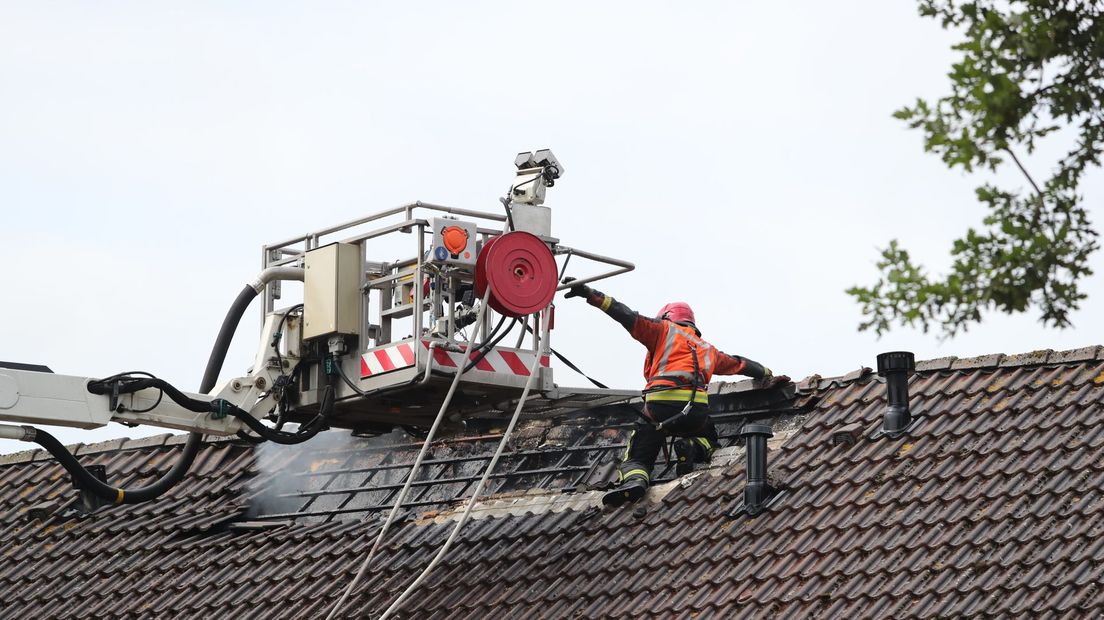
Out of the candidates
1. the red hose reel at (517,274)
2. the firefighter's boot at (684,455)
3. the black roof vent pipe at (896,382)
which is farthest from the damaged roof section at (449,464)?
the red hose reel at (517,274)

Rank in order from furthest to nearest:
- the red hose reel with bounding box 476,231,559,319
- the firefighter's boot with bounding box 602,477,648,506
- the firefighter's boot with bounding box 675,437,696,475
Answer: the firefighter's boot with bounding box 675,437,696,475
the firefighter's boot with bounding box 602,477,648,506
the red hose reel with bounding box 476,231,559,319

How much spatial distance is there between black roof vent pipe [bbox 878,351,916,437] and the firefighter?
123 cm

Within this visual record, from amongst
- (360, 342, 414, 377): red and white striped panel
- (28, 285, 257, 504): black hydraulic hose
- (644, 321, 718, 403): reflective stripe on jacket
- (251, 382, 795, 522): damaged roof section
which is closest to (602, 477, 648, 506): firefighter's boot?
(251, 382, 795, 522): damaged roof section

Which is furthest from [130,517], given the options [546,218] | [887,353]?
[887,353]

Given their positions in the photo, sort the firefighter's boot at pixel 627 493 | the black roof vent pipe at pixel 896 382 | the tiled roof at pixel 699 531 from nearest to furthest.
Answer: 1. the tiled roof at pixel 699 531
2. the black roof vent pipe at pixel 896 382
3. the firefighter's boot at pixel 627 493

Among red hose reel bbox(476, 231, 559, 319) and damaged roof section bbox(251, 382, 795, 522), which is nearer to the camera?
red hose reel bbox(476, 231, 559, 319)

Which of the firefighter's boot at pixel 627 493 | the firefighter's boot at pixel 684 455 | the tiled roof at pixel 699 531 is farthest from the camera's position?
the firefighter's boot at pixel 684 455

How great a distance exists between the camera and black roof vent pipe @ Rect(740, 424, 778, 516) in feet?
42.4

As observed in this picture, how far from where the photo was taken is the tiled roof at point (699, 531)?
37.5 feet

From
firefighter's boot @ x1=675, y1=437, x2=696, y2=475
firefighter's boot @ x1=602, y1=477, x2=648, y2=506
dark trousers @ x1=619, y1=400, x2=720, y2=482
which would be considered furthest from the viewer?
firefighter's boot @ x1=675, y1=437, x2=696, y2=475

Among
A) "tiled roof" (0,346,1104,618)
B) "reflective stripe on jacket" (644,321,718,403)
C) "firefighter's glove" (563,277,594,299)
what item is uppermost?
"firefighter's glove" (563,277,594,299)

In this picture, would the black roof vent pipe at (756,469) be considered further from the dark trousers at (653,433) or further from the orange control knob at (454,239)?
the orange control knob at (454,239)

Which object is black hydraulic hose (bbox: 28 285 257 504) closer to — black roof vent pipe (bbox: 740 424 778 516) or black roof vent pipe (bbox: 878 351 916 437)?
black roof vent pipe (bbox: 740 424 778 516)

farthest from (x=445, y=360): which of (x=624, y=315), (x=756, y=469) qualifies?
(x=756, y=469)
